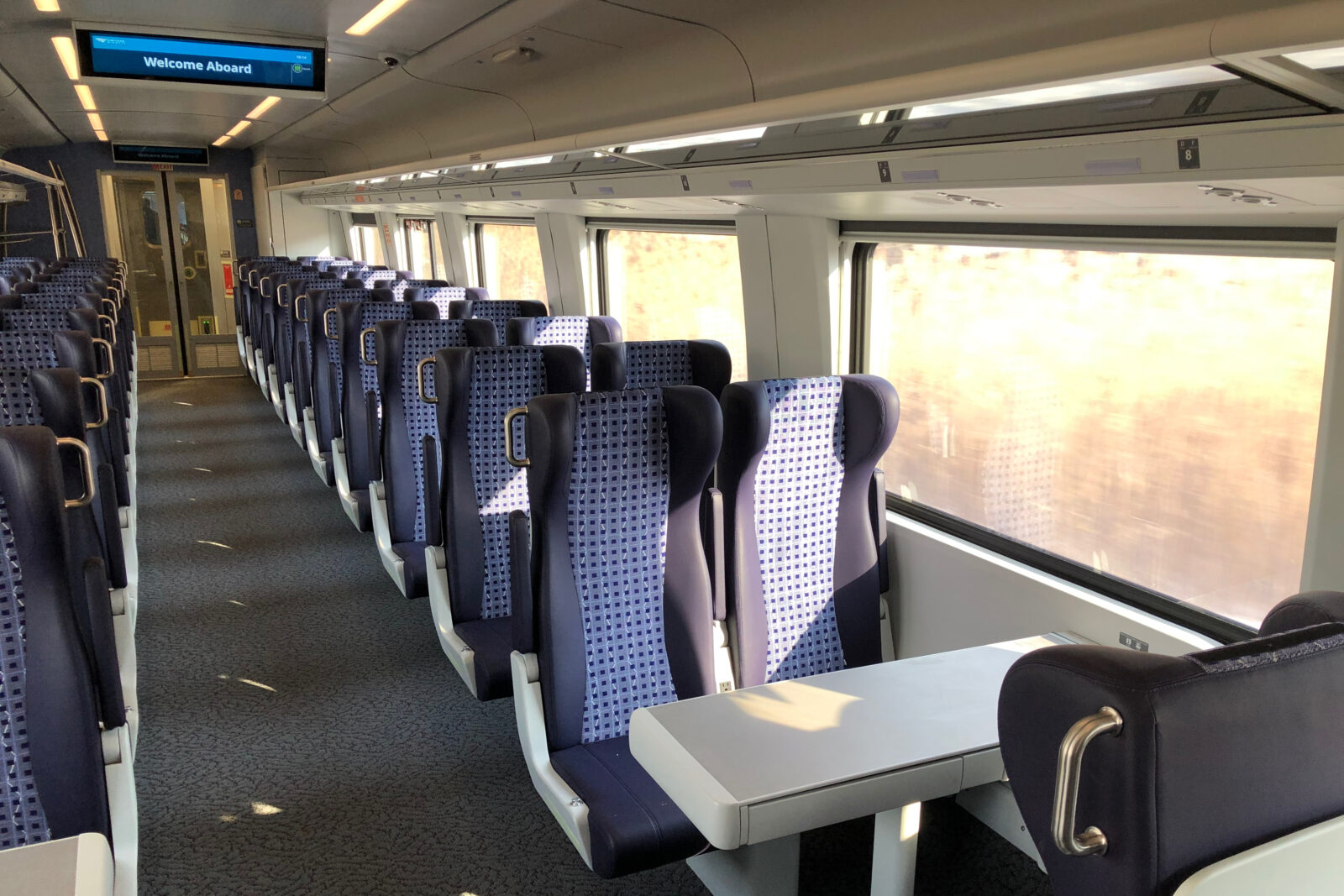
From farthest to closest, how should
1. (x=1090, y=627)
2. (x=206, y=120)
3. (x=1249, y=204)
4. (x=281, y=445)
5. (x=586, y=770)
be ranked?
1. (x=206, y=120)
2. (x=281, y=445)
3. (x=1090, y=627)
4. (x=586, y=770)
5. (x=1249, y=204)

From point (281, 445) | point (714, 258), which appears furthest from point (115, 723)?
point (281, 445)

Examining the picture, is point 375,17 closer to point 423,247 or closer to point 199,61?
point 199,61

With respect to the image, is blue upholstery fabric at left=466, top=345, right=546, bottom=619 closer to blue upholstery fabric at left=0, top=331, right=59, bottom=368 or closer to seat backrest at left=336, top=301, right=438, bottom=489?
seat backrest at left=336, top=301, right=438, bottom=489

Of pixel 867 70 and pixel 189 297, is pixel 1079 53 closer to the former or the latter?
pixel 867 70

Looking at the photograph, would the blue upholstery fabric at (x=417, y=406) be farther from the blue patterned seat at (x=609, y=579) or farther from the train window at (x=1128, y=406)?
the train window at (x=1128, y=406)

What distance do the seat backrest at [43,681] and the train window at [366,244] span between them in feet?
45.9

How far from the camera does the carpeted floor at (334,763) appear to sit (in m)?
3.17

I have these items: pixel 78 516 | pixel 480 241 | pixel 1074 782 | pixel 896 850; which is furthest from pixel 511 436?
pixel 480 241

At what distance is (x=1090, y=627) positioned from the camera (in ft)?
10.2

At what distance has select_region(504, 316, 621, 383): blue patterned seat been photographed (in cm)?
518

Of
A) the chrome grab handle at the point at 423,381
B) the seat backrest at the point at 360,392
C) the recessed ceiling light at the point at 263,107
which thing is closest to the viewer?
the chrome grab handle at the point at 423,381

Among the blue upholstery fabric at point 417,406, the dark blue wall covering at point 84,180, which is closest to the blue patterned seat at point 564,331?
the blue upholstery fabric at point 417,406

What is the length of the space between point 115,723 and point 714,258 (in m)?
4.36

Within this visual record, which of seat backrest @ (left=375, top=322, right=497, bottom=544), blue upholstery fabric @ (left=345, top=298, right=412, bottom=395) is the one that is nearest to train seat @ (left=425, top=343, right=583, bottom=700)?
seat backrest @ (left=375, top=322, right=497, bottom=544)
